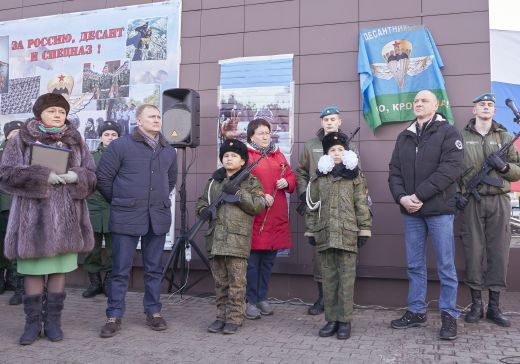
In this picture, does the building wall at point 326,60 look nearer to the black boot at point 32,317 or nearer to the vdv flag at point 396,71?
the vdv flag at point 396,71

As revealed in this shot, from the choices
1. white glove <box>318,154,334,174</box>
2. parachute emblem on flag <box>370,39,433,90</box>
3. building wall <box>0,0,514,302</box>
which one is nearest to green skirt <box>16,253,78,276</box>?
building wall <box>0,0,514,302</box>

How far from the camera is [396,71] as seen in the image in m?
5.07

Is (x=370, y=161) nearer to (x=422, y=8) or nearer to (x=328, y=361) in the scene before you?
(x=422, y=8)

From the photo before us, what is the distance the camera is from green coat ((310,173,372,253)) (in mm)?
3762

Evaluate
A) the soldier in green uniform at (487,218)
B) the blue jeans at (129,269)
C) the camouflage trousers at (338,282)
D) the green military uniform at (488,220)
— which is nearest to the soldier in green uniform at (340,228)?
the camouflage trousers at (338,282)

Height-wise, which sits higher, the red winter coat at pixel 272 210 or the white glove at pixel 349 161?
the white glove at pixel 349 161

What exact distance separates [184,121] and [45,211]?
2026 mm

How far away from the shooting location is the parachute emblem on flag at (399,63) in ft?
16.3

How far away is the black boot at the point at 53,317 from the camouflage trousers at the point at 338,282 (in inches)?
82.3

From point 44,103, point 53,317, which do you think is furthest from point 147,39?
point 53,317

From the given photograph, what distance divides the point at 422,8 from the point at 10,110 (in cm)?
542

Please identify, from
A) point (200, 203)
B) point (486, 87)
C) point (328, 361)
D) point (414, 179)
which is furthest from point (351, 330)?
point (486, 87)

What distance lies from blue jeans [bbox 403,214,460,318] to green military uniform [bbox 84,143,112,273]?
10.5ft

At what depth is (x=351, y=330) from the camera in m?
4.00
